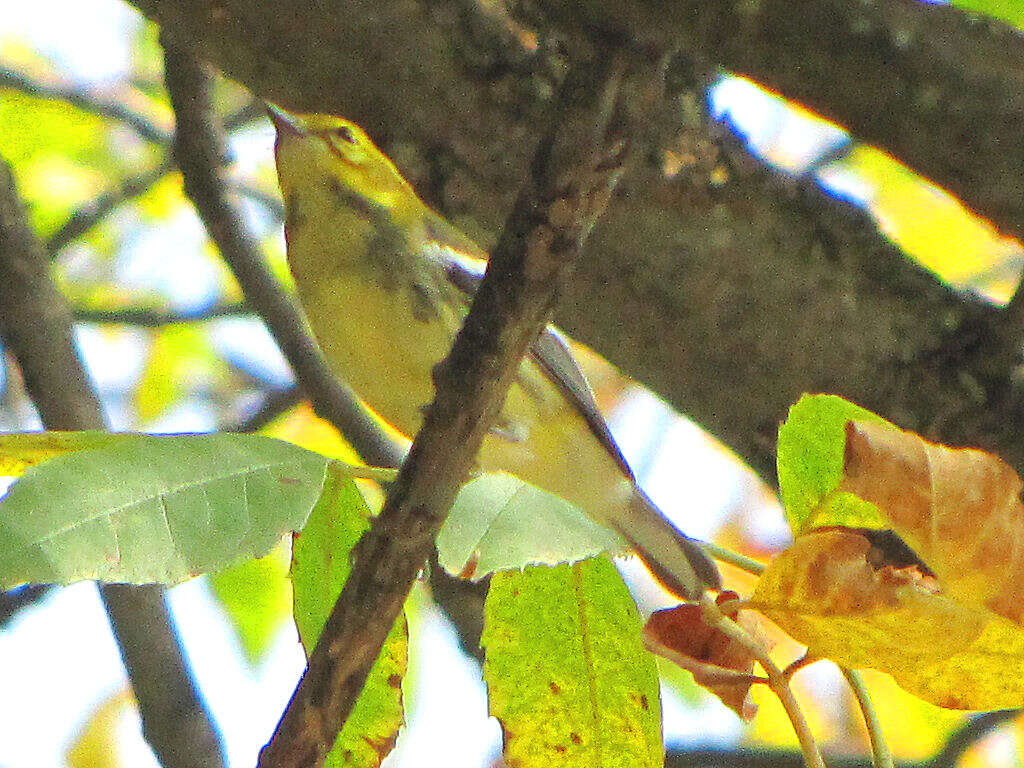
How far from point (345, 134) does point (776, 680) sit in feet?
4.58

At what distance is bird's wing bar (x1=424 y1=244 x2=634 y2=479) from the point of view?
203 cm

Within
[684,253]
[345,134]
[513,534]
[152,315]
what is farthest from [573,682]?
[152,315]

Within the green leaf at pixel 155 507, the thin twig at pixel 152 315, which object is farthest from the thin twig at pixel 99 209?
the green leaf at pixel 155 507

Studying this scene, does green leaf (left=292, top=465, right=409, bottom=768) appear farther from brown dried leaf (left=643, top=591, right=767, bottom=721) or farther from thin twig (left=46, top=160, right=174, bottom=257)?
thin twig (left=46, top=160, right=174, bottom=257)

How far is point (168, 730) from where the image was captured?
71.7 inches

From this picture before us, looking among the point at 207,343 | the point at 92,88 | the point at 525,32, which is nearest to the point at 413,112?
the point at 525,32

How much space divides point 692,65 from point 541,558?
1.03 metres

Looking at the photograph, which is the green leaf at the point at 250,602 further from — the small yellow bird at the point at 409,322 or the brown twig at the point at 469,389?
the brown twig at the point at 469,389

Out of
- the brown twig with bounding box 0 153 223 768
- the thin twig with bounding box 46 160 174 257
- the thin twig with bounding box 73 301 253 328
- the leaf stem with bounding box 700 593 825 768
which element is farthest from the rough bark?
the thin twig with bounding box 73 301 253 328

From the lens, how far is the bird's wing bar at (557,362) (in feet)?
6.64

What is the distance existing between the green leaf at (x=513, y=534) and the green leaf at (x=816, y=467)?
0.51ft

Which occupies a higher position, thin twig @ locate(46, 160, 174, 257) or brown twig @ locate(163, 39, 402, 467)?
thin twig @ locate(46, 160, 174, 257)

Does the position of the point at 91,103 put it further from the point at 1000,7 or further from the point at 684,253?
the point at 1000,7

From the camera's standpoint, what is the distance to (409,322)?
1.92m
